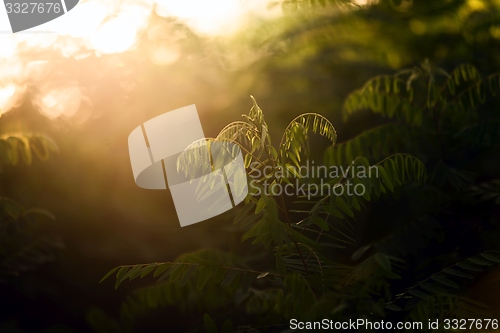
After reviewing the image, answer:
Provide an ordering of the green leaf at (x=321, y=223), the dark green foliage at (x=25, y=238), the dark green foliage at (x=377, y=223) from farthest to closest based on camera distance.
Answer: the dark green foliage at (x=25, y=238) → the green leaf at (x=321, y=223) → the dark green foliage at (x=377, y=223)

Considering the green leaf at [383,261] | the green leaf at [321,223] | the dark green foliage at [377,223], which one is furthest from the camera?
the green leaf at [321,223]

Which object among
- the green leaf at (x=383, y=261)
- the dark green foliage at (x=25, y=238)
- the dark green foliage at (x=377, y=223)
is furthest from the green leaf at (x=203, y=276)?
the dark green foliage at (x=25, y=238)

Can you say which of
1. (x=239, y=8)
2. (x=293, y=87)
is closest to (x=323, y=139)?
(x=293, y=87)

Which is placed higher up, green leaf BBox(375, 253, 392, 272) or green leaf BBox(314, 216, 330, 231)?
green leaf BBox(314, 216, 330, 231)

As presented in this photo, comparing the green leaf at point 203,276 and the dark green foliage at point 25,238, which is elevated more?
the dark green foliage at point 25,238

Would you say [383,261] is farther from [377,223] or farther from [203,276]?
[377,223]

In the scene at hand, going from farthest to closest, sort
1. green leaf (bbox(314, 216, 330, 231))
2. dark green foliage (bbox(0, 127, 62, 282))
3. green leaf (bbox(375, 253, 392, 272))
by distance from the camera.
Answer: dark green foliage (bbox(0, 127, 62, 282)) → green leaf (bbox(314, 216, 330, 231)) → green leaf (bbox(375, 253, 392, 272))

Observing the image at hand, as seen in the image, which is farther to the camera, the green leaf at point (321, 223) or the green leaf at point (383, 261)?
the green leaf at point (321, 223)

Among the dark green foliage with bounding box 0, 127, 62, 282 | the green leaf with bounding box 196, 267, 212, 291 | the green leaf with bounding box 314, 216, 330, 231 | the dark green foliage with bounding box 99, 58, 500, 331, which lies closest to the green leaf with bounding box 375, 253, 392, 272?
the dark green foliage with bounding box 99, 58, 500, 331

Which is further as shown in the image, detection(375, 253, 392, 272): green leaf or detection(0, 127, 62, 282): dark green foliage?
detection(0, 127, 62, 282): dark green foliage

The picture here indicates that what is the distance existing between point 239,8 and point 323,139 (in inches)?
36.0

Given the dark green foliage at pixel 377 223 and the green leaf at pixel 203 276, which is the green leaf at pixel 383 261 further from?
the green leaf at pixel 203 276

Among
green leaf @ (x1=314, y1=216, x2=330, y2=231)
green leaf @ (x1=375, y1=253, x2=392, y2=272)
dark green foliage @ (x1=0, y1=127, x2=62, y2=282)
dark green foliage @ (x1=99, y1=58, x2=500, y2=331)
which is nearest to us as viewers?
green leaf @ (x1=375, y1=253, x2=392, y2=272)

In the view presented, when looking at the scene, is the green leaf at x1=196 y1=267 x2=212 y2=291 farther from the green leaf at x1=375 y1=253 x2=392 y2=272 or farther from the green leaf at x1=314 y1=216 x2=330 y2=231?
the green leaf at x1=375 y1=253 x2=392 y2=272
